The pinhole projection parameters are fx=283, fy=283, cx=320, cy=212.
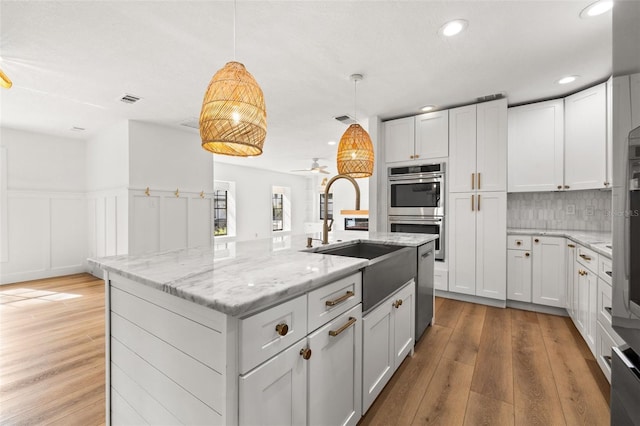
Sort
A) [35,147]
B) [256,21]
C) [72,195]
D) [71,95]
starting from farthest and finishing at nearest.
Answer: [72,195] → [35,147] → [71,95] → [256,21]

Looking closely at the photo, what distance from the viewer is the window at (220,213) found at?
734 centimetres

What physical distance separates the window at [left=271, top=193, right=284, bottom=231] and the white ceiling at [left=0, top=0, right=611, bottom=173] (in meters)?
5.49

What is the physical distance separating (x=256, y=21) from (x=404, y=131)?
8.14 feet

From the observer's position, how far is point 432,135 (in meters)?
3.63

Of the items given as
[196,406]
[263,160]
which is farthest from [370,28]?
[263,160]

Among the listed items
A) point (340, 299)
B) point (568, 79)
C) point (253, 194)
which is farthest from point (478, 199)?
point (253, 194)

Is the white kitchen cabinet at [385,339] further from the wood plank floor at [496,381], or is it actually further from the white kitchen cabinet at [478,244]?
the white kitchen cabinet at [478,244]

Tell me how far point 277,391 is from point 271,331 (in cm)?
21

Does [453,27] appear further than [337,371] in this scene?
Yes

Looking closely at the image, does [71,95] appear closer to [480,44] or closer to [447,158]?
[480,44]

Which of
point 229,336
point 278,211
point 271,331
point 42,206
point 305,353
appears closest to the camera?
point 229,336

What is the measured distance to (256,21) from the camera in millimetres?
1913

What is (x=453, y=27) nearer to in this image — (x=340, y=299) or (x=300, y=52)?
(x=300, y=52)


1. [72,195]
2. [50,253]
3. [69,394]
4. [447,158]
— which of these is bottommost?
[69,394]
